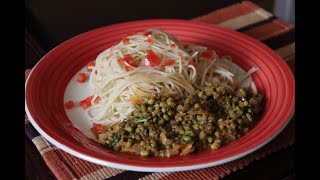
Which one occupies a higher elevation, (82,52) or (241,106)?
(82,52)

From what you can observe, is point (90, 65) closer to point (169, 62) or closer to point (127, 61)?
point (127, 61)

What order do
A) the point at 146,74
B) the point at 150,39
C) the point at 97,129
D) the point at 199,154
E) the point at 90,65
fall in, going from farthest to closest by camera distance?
the point at 90,65
the point at 150,39
the point at 146,74
the point at 97,129
the point at 199,154

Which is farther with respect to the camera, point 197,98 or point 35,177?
point 197,98

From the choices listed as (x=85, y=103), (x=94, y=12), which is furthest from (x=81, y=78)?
(x=94, y=12)

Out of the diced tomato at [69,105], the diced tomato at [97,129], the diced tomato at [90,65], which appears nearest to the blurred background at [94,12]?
the diced tomato at [90,65]

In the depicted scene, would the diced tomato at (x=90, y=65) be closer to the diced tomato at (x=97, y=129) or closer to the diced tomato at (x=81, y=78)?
the diced tomato at (x=81, y=78)

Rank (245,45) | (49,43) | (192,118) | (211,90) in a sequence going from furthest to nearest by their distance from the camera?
(49,43)
(245,45)
(211,90)
(192,118)

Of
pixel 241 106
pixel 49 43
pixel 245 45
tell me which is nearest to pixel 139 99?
pixel 241 106

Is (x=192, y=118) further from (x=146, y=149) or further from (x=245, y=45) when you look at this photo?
(x=245, y=45)
